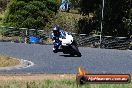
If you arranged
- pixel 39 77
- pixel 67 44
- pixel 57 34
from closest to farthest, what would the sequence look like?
pixel 39 77 → pixel 67 44 → pixel 57 34

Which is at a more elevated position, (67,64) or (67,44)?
(67,44)

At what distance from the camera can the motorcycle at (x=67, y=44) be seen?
29062mm

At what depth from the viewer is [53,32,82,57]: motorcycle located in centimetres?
2906

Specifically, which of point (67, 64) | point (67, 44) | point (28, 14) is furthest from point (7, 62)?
point (28, 14)

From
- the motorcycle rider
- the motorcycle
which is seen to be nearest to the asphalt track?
the motorcycle

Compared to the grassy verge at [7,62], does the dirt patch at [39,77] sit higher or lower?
higher

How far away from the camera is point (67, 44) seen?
2911 centimetres

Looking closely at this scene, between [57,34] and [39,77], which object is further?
[57,34]

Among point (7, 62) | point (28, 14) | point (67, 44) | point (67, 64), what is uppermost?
point (28, 14)

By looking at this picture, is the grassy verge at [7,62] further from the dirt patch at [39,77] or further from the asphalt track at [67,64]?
the dirt patch at [39,77]

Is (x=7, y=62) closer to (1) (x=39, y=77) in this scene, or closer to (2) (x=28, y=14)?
(1) (x=39, y=77)

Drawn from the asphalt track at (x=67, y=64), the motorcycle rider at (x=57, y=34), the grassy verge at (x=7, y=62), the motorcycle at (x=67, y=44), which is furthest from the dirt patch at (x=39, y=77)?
the motorcycle rider at (x=57, y=34)

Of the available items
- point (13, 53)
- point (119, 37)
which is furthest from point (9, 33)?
point (13, 53)

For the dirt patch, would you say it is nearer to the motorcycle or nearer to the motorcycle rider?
the motorcycle
